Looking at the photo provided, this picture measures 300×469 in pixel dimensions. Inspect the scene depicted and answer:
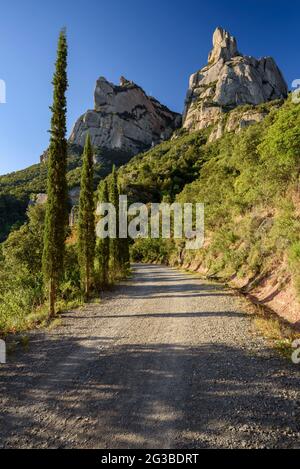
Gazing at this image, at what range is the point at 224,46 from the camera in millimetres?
158875

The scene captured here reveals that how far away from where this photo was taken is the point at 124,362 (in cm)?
672

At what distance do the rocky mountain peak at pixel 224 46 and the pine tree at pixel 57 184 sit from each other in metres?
168

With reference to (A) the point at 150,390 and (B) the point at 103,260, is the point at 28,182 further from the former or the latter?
(A) the point at 150,390

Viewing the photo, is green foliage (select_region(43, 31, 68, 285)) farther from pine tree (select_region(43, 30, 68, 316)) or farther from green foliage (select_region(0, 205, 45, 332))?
green foliage (select_region(0, 205, 45, 332))

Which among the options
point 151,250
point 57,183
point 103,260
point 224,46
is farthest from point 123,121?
point 57,183

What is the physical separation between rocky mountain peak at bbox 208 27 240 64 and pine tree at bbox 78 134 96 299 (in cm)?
16456

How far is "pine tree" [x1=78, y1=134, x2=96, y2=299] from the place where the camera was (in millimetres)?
18000

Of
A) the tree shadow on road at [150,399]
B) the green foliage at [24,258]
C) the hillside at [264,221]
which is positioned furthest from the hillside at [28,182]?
the tree shadow on road at [150,399]

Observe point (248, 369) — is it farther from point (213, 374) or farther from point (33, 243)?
point (33, 243)

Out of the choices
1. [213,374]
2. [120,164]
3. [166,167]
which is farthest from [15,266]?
[120,164]

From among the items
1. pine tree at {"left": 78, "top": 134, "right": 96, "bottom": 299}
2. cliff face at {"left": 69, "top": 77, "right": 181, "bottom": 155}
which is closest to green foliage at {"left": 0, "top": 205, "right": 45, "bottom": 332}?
pine tree at {"left": 78, "top": 134, "right": 96, "bottom": 299}

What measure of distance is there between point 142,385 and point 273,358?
10.1 feet

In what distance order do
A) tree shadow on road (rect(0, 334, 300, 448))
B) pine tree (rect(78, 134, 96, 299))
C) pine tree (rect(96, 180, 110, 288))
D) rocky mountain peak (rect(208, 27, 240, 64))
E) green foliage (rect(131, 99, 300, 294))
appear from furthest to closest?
1. rocky mountain peak (rect(208, 27, 240, 64))
2. pine tree (rect(96, 180, 110, 288))
3. pine tree (rect(78, 134, 96, 299))
4. green foliage (rect(131, 99, 300, 294))
5. tree shadow on road (rect(0, 334, 300, 448))
